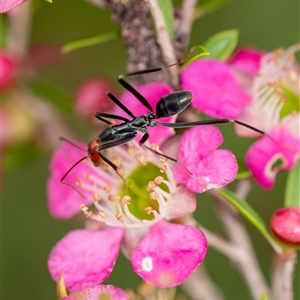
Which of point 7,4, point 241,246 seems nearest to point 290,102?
point 241,246

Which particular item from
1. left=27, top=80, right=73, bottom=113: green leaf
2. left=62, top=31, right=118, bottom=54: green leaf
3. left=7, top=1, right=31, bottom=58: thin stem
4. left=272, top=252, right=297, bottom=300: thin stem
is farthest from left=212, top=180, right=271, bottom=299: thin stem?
left=7, top=1, right=31, bottom=58: thin stem

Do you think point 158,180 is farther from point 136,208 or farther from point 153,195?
point 136,208

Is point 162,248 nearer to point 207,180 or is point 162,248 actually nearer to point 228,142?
point 207,180

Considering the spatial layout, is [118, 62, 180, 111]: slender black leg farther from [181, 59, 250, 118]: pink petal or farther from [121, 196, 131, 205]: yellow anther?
[121, 196, 131, 205]: yellow anther

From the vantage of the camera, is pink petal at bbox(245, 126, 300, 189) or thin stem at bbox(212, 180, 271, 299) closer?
pink petal at bbox(245, 126, 300, 189)

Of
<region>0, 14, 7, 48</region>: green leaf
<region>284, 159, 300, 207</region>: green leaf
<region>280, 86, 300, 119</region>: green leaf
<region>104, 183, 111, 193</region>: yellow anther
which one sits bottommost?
<region>284, 159, 300, 207</region>: green leaf

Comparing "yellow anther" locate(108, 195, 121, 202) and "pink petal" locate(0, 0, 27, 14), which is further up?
"pink petal" locate(0, 0, 27, 14)
